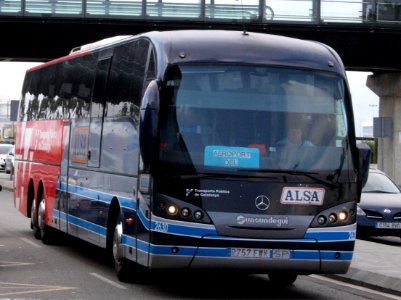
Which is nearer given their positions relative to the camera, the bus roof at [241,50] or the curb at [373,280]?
the bus roof at [241,50]

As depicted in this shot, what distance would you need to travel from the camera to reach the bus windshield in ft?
40.2

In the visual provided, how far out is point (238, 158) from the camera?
1223cm

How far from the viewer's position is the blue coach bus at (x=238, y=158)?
476 inches

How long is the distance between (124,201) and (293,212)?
2213mm

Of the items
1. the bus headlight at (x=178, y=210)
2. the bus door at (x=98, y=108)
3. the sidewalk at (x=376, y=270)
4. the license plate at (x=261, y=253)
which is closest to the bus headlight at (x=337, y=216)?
the license plate at (x=261, y=253)

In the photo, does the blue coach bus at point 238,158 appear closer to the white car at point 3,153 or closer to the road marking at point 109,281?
the road marking at point 109,281

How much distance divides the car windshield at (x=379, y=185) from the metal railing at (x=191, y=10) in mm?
15877

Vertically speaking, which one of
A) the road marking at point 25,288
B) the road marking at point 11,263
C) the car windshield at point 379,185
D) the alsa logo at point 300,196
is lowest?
the road marking at point 11,263

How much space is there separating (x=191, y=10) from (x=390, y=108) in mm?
9947

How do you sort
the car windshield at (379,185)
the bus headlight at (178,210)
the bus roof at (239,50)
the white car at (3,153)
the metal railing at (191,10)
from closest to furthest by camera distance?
the bus headlight at (178,210) < the bus roof at (239,50) < the car windshield at (379,185) < the metal railing at (191,10) < the white car at (3,153)

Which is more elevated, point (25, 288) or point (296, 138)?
point (296, 138)

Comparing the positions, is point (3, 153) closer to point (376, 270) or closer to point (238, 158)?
point (376, 270)

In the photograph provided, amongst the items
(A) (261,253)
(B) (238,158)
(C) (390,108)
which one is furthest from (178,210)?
(C) (390,108)

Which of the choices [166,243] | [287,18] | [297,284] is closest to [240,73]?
[166,243]
